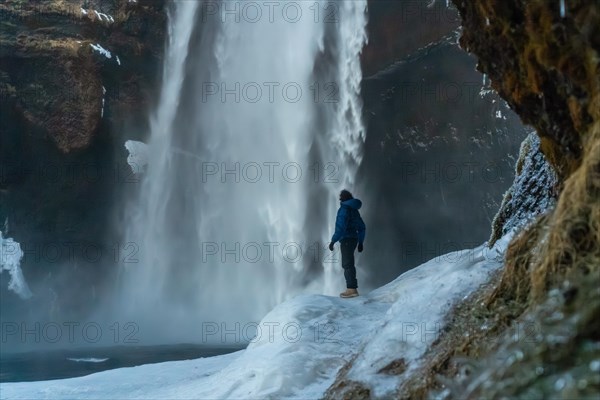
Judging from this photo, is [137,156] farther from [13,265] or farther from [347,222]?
[347,222]

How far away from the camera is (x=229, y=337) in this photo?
16.8 m

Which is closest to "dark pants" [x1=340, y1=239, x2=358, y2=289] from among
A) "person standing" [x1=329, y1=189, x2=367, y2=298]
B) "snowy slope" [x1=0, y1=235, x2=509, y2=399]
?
"person standing" [x1=329, y1=189, x2=367, y2=298]

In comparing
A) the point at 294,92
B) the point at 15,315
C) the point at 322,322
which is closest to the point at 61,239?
the point at 15,315

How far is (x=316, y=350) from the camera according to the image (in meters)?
5.32

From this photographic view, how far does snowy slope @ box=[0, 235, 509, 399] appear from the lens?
170 inches

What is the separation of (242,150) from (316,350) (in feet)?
56.3

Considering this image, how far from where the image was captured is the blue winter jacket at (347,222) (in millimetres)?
8586

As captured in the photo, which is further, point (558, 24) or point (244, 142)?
point (244, 142)

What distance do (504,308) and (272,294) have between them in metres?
17.4

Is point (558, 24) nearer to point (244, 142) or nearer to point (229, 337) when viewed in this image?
point (229, 337)

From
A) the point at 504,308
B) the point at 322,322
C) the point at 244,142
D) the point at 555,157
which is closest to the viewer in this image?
the point at 504,308

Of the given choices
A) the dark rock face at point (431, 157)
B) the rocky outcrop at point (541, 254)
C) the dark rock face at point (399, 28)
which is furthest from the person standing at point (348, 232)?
the dark rock face at point (399, 28)

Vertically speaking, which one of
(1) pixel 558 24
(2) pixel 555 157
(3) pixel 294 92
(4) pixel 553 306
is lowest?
(4) pixel 553 306

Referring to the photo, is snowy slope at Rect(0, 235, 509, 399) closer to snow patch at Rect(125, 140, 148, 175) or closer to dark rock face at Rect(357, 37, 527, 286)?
snow patch at Rect(125, 140, 148, 175)
